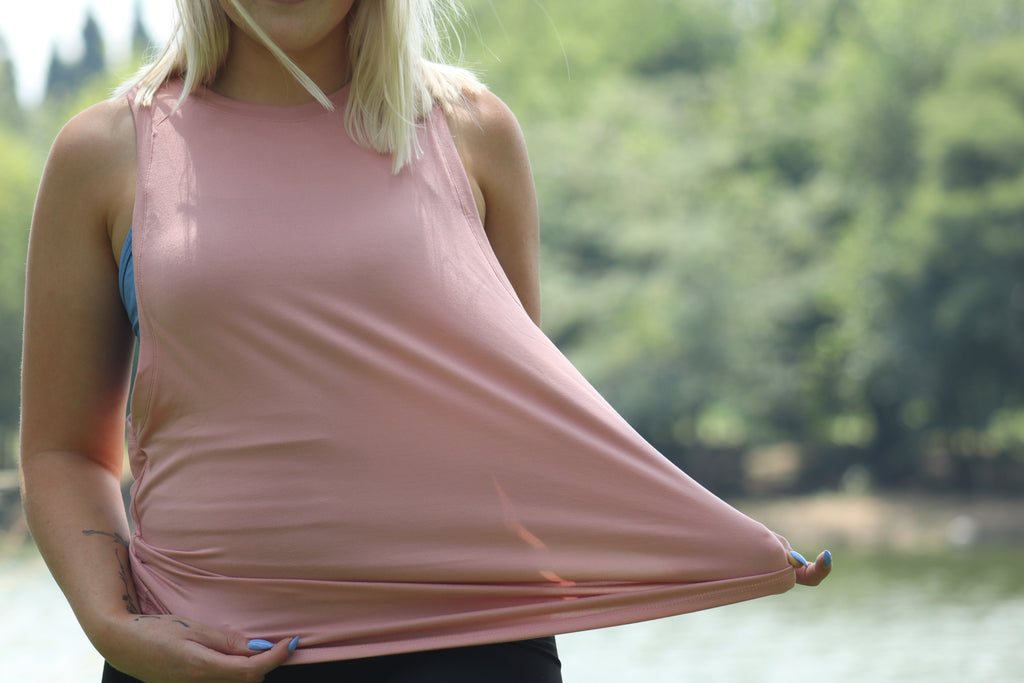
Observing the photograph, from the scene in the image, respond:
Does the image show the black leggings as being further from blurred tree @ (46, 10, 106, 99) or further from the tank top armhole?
blurred tree @ (46, 10, 106, 99)

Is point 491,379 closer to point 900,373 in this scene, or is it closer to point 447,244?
point 447,244

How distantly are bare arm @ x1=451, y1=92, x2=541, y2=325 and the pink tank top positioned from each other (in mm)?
77

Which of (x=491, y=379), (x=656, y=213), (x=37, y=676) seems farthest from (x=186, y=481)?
(x=656, y=213)

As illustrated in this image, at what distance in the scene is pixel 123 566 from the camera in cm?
130

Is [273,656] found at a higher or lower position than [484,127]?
lower

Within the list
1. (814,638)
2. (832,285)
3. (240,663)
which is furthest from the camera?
(832,285)

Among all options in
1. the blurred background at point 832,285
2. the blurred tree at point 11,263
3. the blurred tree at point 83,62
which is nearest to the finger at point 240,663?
the blurred background at point 832,285

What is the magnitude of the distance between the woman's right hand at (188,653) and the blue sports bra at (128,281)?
28 centimetres

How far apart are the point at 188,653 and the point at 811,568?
0.60 metres

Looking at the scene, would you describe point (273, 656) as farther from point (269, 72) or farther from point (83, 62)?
point (83, 62)

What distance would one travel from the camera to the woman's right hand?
1.17 metres

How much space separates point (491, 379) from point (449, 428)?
6 cm

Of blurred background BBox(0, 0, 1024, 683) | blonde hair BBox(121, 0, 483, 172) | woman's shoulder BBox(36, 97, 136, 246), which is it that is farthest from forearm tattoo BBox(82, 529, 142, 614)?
blurred background BBox(0, 0, 1024, 683)

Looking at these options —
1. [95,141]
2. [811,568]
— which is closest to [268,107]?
[95,141]
